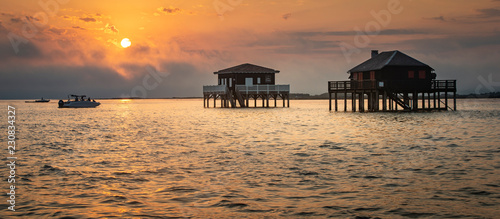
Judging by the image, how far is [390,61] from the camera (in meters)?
52.5

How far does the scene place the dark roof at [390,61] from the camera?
52509mm

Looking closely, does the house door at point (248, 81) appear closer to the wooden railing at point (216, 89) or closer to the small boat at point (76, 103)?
the wooden railing at point (216, 89)

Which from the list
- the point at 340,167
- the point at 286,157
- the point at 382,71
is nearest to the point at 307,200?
the point at 340,167

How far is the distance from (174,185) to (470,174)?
8.22m

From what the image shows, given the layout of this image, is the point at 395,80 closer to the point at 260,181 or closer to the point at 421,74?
the point at 421,74

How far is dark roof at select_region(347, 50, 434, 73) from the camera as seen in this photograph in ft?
172

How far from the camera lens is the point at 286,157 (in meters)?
18.4

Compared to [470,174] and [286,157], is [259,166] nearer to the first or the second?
[286,157]

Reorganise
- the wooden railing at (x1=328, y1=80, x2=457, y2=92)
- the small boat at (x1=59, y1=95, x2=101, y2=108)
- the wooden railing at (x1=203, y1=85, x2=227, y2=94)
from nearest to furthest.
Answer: the wooden railing at (x1=328, y1=80, x2=457, y2=92) < the wooden railing at (x1=203, y1=85, x2=227, y2=94) < the small boat at (x1=59, y1=95, x2=101, y2=108)

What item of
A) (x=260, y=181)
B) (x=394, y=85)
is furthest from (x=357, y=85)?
(x=260, y=181)

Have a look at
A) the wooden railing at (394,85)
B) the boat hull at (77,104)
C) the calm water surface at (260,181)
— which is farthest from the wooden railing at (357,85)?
the boat hull at (77,104)

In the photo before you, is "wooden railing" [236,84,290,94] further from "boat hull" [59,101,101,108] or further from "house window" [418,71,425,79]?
"boat hull" [59,101,101,108]

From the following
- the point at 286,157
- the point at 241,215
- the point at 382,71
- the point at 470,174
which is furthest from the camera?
the point at 382,71

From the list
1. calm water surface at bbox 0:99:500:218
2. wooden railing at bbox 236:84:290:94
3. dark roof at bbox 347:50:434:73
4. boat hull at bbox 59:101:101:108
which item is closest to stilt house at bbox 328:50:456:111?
dark roof at bbox 347:50:434:73
